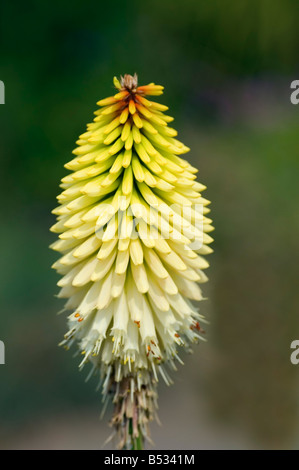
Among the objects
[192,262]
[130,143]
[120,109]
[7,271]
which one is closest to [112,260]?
[192,262]

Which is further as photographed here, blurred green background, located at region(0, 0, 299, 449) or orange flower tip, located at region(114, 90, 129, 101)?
blurred green background, located at region(0, 0, 299, 449)

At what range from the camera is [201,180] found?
4.09 metres

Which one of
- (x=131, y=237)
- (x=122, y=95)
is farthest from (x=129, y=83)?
(x=131, y=237)

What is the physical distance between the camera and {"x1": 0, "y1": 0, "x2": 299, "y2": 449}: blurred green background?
12.4ft

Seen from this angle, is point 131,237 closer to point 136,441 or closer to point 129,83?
point 129,83

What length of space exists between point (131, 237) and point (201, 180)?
96.8 inches

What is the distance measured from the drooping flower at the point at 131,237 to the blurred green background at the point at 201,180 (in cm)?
216

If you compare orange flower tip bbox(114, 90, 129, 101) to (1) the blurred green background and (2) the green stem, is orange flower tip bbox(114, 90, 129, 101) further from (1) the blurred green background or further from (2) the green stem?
(1) the blurred green background

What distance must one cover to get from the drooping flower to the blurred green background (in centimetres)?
216

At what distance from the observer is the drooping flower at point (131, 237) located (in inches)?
67.3

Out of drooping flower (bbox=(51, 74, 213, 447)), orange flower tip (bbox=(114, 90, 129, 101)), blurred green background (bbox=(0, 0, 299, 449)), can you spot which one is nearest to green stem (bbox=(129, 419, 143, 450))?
drooping flower (bbox=(51, 74, 213, 447))

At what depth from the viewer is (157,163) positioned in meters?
1.76

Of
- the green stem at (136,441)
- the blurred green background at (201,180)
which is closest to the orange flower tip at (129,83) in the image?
the green stem at (136,441)

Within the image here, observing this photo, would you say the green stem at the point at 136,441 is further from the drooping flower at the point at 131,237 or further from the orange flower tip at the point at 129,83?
the orange flower tip at the point at 129,83
